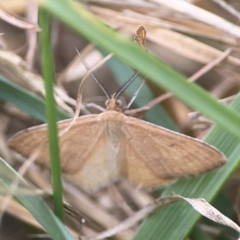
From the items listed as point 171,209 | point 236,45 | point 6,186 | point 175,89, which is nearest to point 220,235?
point 171,209

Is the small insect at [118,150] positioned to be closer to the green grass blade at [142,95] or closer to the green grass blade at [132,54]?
the green grass blade at [142,95]

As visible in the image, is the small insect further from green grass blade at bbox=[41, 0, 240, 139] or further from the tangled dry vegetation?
green grass blade at bbox=[41, 0, 240, 139]

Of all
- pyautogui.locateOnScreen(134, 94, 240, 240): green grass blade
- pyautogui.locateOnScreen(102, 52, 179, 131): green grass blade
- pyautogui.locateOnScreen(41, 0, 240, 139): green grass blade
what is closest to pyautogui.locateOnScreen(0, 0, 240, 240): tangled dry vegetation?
pyautogui.locateOnScreen(102, 52, 179, 131): green grass blade

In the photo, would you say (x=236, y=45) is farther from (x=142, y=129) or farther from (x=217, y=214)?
(x=217, y=214)

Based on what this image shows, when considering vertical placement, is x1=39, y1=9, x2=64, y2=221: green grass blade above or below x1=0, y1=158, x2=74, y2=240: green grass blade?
above

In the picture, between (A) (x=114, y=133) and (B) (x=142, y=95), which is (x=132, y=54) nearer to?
(A) (x=114, y=133)
